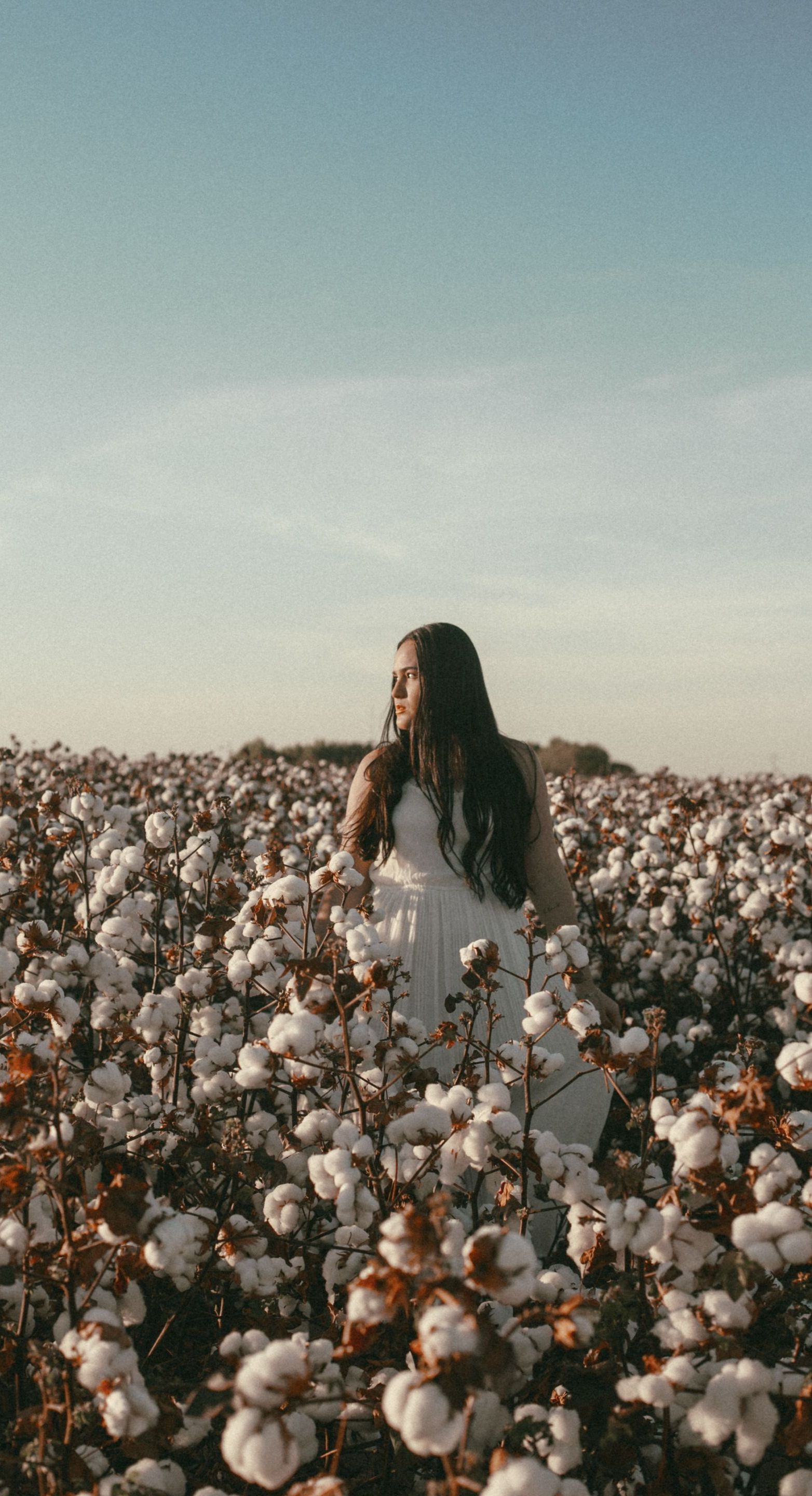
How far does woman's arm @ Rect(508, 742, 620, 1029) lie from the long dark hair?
3 centimetres

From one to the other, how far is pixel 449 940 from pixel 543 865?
1.54 ft

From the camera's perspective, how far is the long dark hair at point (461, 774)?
3.92 metres

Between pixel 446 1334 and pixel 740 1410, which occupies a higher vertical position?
pixel 446 1334

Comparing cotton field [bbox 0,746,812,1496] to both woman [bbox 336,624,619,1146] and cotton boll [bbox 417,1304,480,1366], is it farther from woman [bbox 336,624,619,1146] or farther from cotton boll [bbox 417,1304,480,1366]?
woman [bbox 336,624,619,1146]

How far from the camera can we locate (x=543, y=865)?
3.99 m

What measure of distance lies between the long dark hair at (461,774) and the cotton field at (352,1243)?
64cm

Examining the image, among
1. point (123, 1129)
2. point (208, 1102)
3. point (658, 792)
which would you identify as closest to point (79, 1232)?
point (123, 1129)

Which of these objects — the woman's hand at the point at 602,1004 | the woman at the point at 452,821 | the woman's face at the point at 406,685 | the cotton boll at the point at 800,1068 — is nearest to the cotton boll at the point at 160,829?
the woman at the point at 452,821

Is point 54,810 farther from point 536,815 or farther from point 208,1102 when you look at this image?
point 536,815

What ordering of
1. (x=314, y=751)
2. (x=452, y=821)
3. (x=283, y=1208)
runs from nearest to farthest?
1. (x=283, y=1208)
2. (x=452, y=821)
3. (x=314, y=751)

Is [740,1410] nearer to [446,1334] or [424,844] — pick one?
[446,1334]

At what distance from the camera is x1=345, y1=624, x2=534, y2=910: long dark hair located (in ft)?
12.9

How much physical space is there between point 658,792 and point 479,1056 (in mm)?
9230

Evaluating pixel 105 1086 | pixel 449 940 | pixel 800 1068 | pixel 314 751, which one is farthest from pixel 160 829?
pixel 314 751
